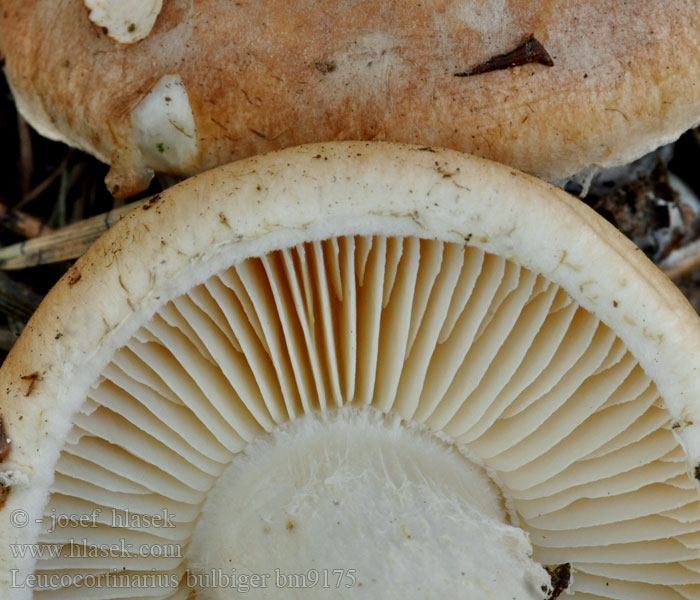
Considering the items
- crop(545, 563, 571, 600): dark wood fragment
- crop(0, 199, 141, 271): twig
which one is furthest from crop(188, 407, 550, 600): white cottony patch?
crop(0, 199, 141, 271): twig

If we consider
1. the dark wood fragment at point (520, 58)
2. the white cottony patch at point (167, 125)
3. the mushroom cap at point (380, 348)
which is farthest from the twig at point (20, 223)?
the dark wood fragment at point (520, 58)

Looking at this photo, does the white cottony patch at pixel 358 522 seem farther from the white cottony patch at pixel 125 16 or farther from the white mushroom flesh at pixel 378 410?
the white cottony patch at pixel 125 16

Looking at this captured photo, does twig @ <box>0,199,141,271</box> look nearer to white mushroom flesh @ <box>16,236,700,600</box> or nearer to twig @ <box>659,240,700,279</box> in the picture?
white mushroom flesh @ <box>16,236,700,600</box>

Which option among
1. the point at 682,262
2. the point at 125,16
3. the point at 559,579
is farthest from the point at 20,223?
the point at 682,262

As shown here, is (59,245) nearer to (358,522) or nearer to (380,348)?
(380,348)

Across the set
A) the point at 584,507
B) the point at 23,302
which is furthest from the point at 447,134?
the point at 23,302

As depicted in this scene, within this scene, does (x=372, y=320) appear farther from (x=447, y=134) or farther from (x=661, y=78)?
(x=661, y=78)
